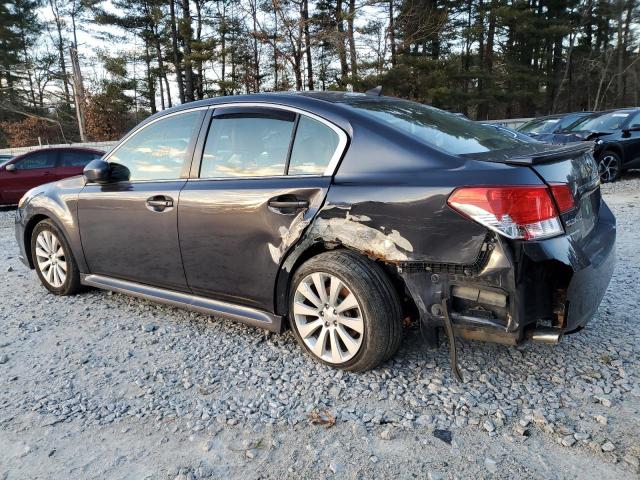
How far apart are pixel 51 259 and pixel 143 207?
148 cm

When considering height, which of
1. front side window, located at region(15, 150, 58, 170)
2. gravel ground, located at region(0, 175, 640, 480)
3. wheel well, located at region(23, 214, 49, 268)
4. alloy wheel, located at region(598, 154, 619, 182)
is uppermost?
front side window, located at region(15, 150, 58, 170)

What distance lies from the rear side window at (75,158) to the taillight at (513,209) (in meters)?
11.2

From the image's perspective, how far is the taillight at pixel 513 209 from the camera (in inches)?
86.0

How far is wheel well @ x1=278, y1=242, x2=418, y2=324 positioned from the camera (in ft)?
8.59

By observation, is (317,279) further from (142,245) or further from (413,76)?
(413,76)

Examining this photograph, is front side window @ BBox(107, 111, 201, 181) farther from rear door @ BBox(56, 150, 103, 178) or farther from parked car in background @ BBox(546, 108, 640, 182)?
rear door @ BBox(56, 150, 103, 178)

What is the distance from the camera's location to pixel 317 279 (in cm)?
273

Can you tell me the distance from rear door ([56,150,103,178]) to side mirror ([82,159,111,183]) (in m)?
8.59

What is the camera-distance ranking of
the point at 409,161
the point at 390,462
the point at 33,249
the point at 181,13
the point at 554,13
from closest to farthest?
the point at 390,462 → the point at 409,161 → the point at 33,249 → the point at 181,13 → the point at 554,13

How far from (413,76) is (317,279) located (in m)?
25.7

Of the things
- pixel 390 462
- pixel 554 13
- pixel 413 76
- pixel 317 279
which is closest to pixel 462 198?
pixel 317 279

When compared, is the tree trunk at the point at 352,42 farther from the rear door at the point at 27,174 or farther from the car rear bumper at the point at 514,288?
the car rear bumper at the point at 514,288

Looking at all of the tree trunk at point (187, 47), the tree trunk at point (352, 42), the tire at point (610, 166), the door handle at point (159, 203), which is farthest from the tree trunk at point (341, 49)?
the door handle at point (159, 203)

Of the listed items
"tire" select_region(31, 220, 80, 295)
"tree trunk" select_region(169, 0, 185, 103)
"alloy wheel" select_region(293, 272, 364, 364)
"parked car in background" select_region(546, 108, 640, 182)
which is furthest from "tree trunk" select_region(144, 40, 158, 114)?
"alloy wheel" select_region(293, 272, 364, 364)
